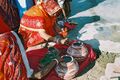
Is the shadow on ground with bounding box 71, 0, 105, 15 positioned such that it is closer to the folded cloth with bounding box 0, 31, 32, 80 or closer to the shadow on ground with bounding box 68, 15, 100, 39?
the shadow on ground with bounding box 68, 15, 100, 39

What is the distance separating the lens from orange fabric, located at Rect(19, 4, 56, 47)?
5.67 meters

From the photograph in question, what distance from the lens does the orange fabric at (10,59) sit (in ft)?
13.1

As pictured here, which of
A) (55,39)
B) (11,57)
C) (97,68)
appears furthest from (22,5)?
(11,57)

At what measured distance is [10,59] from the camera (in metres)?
4.07

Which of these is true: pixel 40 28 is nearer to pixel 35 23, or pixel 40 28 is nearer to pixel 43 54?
pixel 35 23

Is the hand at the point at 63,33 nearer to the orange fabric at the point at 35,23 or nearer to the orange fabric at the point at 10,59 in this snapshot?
the orange fabric at the point at 35,23

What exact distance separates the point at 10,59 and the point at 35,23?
1697 millimetres

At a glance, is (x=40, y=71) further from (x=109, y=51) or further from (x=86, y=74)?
(x=109, y=51)

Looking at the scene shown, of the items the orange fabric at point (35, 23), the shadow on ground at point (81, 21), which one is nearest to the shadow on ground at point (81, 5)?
the shadow on ground at point (81, 21)

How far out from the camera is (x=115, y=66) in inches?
206

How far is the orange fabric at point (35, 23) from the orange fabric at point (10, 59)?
62.5 inches

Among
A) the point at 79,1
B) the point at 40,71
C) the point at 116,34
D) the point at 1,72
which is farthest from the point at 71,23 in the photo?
the point at 1,72

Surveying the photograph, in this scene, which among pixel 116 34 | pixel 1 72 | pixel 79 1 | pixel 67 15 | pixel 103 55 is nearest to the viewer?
pixel 1 72

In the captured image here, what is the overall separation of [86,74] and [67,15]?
7.69 feet
